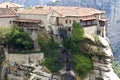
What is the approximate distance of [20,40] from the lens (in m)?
55.9

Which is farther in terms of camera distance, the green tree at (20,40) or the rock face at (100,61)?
the green tree at (20,40)

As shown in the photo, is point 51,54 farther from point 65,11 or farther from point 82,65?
point 65,11

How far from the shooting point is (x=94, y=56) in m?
55.8

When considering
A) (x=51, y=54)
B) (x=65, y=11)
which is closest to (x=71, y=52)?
(x=51, y=54)

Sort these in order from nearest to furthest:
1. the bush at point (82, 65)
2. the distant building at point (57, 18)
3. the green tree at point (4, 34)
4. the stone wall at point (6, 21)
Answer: the bush at point (82, 65) < the distant building at point (57, 18) < the green tree at point (4, 34) < the stone wall at point (6, 21)

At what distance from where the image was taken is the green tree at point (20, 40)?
2203 inches

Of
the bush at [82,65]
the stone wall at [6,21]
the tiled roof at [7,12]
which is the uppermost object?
the tiled roof at [7,12]

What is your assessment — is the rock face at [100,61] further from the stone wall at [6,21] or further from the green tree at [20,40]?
the stone wall at [6,21]

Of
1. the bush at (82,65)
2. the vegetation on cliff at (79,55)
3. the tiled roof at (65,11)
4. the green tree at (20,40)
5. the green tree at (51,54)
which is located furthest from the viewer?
the tiled roof at (65,11)

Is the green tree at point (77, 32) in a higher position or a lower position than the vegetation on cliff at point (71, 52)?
higher

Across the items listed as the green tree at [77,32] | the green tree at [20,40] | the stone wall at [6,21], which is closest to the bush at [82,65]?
the green tree at [77,32]

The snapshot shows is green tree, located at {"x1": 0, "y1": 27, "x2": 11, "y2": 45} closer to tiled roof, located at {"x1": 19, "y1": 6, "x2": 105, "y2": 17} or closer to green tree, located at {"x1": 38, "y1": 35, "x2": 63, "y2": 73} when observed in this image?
tiled roof, located at {"x1": 19, "y1": 6, "x2": 105, "y2": 17}

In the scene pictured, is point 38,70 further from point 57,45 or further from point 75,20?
point 75,20

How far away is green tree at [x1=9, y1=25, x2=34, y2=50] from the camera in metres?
56.0
